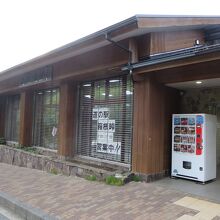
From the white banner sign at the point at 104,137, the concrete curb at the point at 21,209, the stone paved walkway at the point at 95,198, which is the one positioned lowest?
the concrete curb at the point at 21,209

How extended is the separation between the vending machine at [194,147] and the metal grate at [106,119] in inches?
52.4

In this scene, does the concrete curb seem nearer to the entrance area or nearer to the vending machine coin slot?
the entrance area

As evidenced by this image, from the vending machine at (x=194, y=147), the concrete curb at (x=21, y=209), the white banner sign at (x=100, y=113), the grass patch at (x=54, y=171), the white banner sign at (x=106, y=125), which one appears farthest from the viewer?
the white banner sign at (x=100, y=113)

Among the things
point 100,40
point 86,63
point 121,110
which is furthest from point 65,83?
point 100,40

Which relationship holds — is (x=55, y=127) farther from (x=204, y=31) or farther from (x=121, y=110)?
(x=204, y=31)

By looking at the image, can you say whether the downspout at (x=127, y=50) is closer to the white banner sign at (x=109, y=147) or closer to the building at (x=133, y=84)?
the building at (x=133, y=84)

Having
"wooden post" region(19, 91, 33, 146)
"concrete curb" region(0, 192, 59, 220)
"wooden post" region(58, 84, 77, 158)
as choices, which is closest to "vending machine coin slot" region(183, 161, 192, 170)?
"concrete curb" region(0, 192, 59, 220)

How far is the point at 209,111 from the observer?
8.19m

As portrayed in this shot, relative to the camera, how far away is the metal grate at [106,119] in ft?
27.0

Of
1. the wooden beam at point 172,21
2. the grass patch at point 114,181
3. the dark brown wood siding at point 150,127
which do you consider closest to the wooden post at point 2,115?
the grass patch at point 114,181

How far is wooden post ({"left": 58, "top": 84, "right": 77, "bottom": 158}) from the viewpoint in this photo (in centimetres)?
991

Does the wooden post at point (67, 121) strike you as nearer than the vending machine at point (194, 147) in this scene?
No

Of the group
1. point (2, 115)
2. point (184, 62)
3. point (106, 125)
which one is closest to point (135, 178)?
point (106, 125)

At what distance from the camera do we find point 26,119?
13156 millimetres
